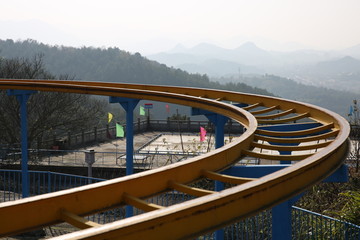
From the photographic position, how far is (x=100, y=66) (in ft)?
445

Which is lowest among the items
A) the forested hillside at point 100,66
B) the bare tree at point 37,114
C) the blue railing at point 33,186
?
the blue railing at point 33,186

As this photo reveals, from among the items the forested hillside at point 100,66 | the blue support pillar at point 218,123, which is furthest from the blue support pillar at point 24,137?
the forested hillside at point 100,66

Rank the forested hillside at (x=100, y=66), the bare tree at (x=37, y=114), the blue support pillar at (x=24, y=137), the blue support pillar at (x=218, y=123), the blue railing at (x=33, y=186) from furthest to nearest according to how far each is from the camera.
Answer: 1. the forested hillside at (x=100, y=66)
2. the bare tree at (x=37, y=114)
3. the blue railing at (x=33, y=186)
4. the blue support pillar at (x=24, y=137)
5. the blue support pillar at (x=218, y=123)

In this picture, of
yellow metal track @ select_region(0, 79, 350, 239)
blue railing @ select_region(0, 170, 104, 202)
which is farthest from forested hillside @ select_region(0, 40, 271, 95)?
yellow metal track @ select_region(0, 79, 350, 239)

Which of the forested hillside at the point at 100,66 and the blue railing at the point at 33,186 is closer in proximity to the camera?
the blue railing at the point at 33,186

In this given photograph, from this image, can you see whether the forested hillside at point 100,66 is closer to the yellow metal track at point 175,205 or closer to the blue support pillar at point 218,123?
the blue support pillar at point 218,123

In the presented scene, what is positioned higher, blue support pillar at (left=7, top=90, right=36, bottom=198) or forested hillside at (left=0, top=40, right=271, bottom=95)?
forested hillside at (left=0, top=40, right=271, bottom=95)

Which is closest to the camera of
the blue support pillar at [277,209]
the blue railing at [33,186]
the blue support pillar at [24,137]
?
the blue support pillar at [277,209]

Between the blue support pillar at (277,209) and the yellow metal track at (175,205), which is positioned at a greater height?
the yellow metal track at (175,205)

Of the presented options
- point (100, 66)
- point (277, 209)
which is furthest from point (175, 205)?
point (100, 66)

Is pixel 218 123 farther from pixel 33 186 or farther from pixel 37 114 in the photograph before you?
pixel 37 114

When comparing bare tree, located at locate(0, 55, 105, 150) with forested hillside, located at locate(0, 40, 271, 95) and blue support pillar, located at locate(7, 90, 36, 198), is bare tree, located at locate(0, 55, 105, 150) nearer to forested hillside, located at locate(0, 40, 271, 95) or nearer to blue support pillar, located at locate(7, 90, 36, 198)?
blue support pillar, located at locate(7, 90, 36, 198)

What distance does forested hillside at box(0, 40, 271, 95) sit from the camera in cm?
12744

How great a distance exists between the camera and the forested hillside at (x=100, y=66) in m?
127
